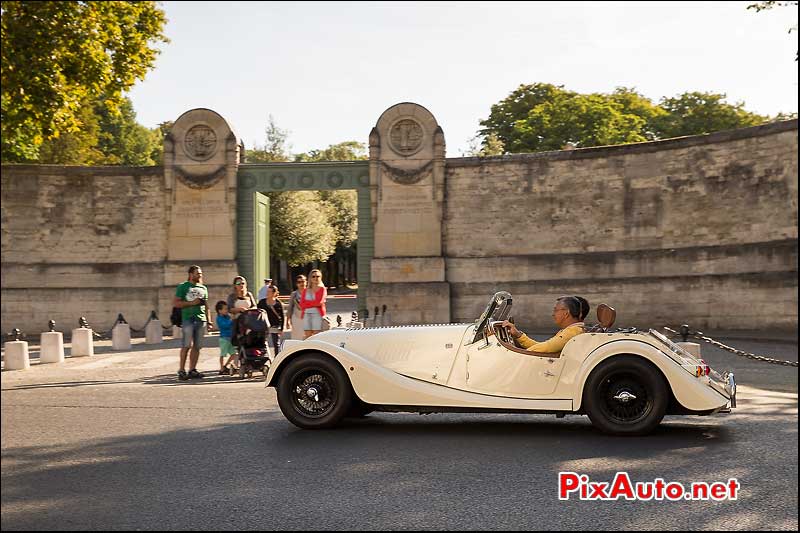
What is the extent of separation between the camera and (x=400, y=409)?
6.94m

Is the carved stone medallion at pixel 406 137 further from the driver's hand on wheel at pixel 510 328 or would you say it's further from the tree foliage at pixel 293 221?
the tree foliage at pixel 293 221

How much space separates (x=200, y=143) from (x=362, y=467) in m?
19.1

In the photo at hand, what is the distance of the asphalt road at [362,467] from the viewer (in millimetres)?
4211

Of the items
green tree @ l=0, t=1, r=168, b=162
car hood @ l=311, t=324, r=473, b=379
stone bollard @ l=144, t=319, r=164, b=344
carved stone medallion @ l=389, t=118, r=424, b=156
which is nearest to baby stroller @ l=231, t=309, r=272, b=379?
car hood @ l=311, t=324, r=473, b=379

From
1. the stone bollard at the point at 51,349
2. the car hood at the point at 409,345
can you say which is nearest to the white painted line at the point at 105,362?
the stone bollard at the point at 51,349

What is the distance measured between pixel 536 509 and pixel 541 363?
2424 millimetres

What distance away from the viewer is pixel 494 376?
6789 mm

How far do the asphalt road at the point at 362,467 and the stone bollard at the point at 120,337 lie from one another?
8638 millimetres

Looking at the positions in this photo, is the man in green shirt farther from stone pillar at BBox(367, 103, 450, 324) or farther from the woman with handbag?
stone pillar at BBox(367, 103, 450, 324)

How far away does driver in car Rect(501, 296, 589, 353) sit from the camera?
6.84 meters

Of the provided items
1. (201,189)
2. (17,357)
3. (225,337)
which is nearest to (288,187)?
(201,189)

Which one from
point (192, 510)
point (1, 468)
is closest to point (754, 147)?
point (192, 510)

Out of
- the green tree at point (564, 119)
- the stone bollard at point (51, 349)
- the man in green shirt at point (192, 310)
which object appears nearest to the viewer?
the man in green shirt at point (192, 310)

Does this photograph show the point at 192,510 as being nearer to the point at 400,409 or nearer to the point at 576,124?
the point at 400,409
